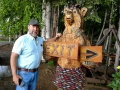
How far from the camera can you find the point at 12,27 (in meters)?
6.39

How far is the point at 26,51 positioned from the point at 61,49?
517 millimetres

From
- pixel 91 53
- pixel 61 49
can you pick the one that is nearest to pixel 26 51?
pixel 61 49

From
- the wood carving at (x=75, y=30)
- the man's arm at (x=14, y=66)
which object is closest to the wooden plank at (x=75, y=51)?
the wood carving at (x=75, y=30)

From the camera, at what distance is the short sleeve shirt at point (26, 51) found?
2628 millimetres

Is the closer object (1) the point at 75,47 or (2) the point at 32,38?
(1) the point at 75,47

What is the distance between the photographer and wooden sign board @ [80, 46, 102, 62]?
2483mm

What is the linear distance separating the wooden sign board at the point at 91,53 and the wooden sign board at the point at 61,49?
0.34 ft

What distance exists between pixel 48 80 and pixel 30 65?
313cm

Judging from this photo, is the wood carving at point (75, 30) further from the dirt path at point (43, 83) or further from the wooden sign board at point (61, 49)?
the dirt path at point (43, 83)

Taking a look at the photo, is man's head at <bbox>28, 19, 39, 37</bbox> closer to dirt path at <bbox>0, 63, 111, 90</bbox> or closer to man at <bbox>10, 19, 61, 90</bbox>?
man at <bbox>10, 19, 61, 90</bbox>

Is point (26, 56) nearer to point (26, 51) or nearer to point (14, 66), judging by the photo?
point (26, 51)

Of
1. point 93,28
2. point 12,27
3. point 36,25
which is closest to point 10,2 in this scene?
point 12,27

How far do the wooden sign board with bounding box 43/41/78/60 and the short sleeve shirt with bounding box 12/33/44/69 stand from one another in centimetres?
17

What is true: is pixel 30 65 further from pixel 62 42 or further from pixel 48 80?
pixel 48 80
